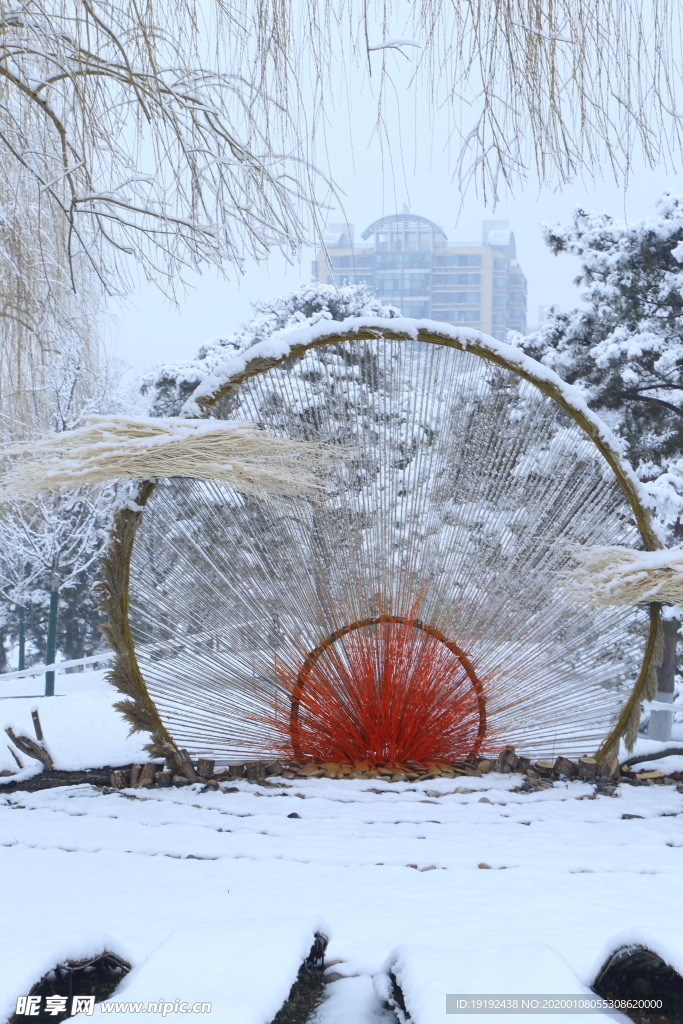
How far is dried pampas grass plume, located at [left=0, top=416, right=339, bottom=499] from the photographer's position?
2033 mm

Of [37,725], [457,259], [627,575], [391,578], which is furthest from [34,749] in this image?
[457,259]

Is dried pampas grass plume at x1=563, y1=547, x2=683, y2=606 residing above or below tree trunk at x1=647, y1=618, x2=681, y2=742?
above

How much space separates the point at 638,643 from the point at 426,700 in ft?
2.14

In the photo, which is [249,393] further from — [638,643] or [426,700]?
[638,643]

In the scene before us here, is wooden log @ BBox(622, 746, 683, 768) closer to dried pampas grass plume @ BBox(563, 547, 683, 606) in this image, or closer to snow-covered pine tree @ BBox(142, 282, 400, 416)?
dried pampas grass plume @ BBox(563, 547, 683, 606)

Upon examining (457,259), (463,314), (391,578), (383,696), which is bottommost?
(383,696)

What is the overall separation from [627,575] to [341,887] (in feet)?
3.30

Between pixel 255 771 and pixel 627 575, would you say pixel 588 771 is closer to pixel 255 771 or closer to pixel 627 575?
pixel 627 575

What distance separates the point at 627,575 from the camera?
7.31 feet

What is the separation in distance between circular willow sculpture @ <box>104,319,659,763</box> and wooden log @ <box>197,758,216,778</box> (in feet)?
0.25

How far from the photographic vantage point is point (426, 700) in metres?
2.72

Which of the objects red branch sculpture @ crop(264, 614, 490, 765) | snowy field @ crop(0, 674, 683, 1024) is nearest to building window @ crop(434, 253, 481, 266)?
red branch sculpture @ crop(264, 614, 490, 765)

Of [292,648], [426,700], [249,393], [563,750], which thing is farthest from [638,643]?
[249,393]

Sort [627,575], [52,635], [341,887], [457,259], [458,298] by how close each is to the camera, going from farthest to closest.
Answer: [457,259]
[458,298]
[52,635]
[627,575]
[341,887]
